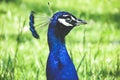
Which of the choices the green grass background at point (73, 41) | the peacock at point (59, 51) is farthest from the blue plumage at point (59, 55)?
the green grass background at point (73, 41)

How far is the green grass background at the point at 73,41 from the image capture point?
3.94 m

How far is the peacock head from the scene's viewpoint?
3.15 meters

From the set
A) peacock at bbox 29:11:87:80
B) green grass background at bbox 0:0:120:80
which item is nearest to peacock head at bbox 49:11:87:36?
peacock at bbox 29:11:87:80

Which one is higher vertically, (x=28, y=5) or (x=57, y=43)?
(x=57, y=43)

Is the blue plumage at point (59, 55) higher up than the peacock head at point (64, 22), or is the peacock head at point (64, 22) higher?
the peacock head at point (64, 22)

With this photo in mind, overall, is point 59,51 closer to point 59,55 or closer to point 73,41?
point 59,55

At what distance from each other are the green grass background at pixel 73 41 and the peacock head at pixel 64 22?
137mm

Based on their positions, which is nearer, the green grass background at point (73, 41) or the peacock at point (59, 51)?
the peacock at point (59, 51)

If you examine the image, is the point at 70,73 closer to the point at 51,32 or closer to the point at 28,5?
the point at 51,32

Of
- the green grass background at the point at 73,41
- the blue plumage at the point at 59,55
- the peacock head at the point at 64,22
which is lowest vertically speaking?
the green grass background at the point at 73,41

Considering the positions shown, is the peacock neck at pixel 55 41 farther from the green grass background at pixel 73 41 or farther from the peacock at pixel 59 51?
the green grass background at pixel 73 41

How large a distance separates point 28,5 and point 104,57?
87.4 inches

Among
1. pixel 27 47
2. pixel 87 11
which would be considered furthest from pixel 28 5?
pixel 27 47

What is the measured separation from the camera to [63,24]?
3150 millimetres
